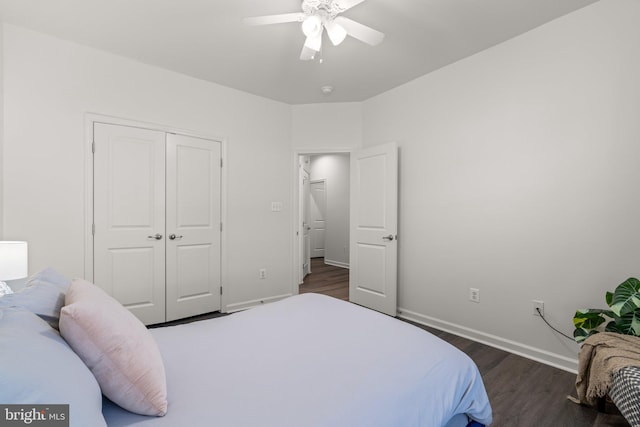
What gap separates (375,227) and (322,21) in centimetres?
227

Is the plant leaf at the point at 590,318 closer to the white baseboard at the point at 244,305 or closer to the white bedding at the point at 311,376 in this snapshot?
the white bedding at the point at 311,376

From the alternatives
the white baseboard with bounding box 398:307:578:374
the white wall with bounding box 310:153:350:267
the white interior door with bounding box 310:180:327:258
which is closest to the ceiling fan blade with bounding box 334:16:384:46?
the white baseboard with bounding box 398:307:578:374

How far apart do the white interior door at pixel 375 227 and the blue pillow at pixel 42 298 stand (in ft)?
9.49

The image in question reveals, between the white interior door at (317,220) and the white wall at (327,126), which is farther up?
the white wall at (327,126)

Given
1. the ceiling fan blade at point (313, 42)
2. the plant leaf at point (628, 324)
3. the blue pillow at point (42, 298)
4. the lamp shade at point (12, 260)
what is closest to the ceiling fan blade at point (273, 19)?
the ceiling fan blade at point (313, 42)

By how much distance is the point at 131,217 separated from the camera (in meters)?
2.98

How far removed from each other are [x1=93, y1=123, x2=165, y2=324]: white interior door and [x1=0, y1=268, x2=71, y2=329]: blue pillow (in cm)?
175

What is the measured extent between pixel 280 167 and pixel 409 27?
220 centimetres

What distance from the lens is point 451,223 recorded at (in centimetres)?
304

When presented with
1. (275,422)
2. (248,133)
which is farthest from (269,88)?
(275,422)

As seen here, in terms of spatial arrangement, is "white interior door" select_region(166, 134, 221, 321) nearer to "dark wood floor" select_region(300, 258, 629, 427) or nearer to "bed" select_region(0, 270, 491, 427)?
"bed" select_region(0, 270, 491, 427)

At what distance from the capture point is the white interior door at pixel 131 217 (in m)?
2.83

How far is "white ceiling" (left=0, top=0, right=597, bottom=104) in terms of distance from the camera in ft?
7.19

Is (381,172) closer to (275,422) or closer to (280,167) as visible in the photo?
(280,167)
